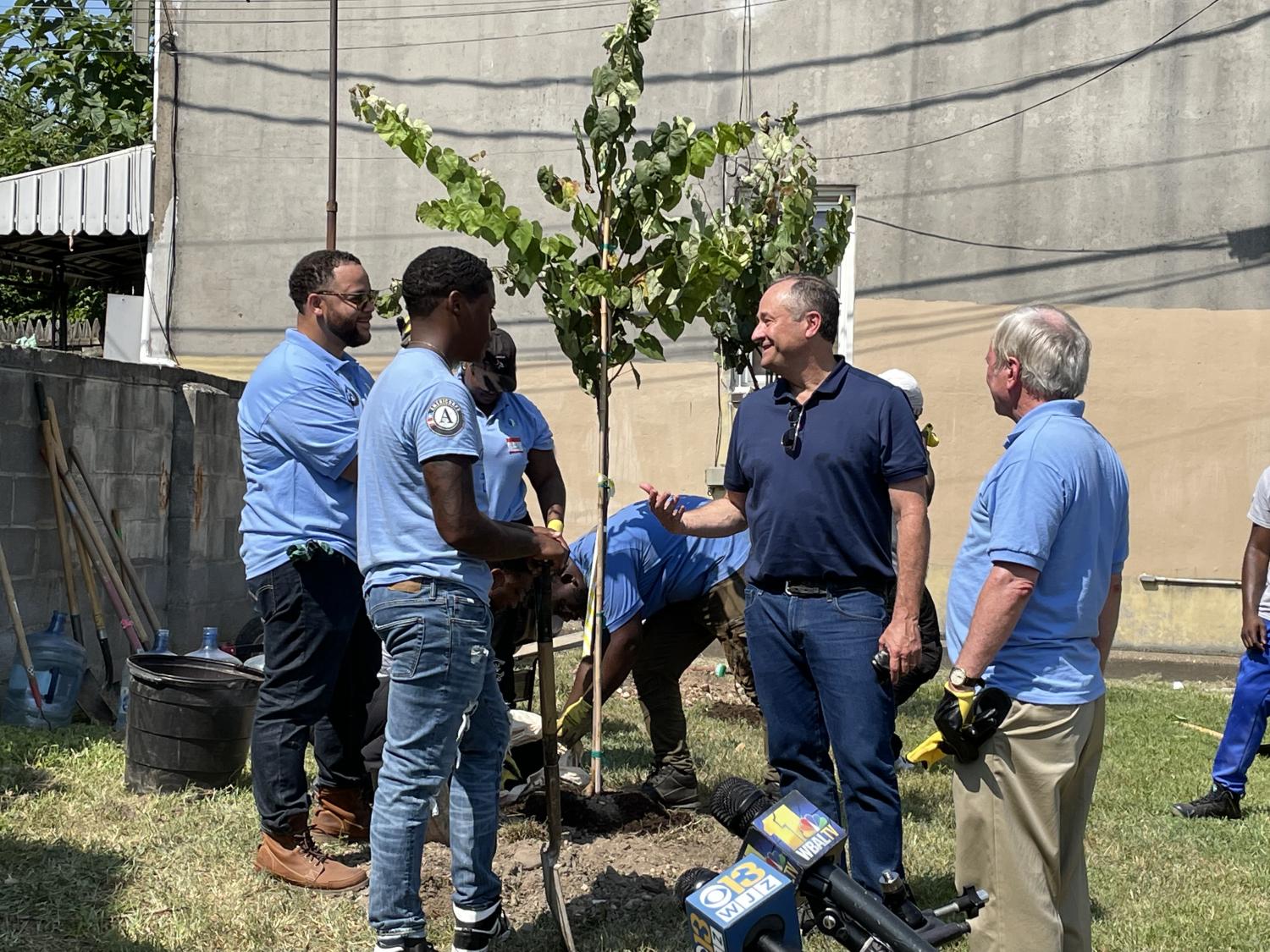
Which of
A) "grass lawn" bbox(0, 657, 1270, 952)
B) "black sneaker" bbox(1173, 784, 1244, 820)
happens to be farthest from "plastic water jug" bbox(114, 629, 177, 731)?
"black sneaker" bbox(1173, 784, 1244, 820)

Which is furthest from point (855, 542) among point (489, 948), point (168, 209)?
point (168, 209)

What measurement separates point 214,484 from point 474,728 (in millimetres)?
6168

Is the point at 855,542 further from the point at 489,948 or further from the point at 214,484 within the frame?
the point at 214,484

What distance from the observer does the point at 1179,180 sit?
11.9 m

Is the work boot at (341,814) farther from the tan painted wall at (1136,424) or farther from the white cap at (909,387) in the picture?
the tan painted wall at (1136,424)

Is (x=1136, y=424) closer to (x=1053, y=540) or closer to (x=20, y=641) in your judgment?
(x=1053, y=540)

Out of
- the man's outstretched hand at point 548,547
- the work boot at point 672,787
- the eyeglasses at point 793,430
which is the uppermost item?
the eyeglasses at point 793,430

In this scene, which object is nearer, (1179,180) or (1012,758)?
(1012,758)

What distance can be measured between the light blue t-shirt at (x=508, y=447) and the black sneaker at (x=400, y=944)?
230cm

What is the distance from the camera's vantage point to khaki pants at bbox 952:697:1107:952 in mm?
3359

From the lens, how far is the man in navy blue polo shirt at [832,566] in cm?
402

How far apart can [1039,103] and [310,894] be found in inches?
404

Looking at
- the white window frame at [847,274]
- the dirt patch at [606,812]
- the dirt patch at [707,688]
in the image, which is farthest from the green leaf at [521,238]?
the white window frame at [847,274]

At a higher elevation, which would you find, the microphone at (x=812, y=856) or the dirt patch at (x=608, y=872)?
the microphone at (x=812, y=856)
